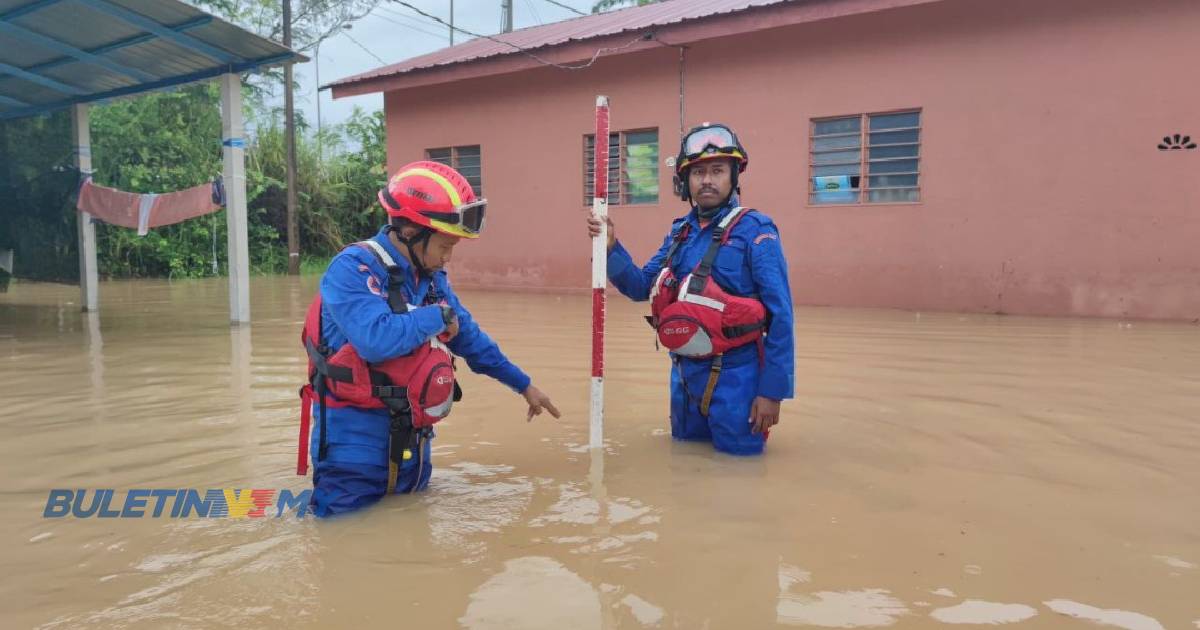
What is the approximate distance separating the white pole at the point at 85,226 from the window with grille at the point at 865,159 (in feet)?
31.9

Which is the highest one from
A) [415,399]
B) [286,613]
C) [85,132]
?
[85,132]

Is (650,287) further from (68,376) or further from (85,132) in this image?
(85,132)

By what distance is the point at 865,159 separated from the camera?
11070 millimetres

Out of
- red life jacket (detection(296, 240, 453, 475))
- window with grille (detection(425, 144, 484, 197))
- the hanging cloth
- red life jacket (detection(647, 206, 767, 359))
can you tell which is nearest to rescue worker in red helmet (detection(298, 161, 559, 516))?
red life jacket (detection(296, 240, 453, 475))

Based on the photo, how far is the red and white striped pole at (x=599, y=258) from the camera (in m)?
3.93

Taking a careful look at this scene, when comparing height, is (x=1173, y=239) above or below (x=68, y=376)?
above

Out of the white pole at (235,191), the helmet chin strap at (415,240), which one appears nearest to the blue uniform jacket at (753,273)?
the helmet chin strap at (415,240)

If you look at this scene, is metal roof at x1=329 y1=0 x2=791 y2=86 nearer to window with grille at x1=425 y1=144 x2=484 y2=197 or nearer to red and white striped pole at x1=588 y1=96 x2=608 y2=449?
window with grille at x1=425 y1=144 x2=484 y2=197

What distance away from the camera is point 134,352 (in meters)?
7.57

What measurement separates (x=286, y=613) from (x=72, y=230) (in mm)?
10900

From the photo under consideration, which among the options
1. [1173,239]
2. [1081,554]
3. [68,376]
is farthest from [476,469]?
[1173,239]

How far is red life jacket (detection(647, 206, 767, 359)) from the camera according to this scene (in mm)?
3844

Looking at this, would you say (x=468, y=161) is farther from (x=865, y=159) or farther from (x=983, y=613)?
(x=983, y=613)

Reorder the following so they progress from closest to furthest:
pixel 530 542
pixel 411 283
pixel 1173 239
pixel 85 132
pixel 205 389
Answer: pixel 530 542
pixel 411 283
pixel 205 389
pixel 1173 239
pixel 85 132
